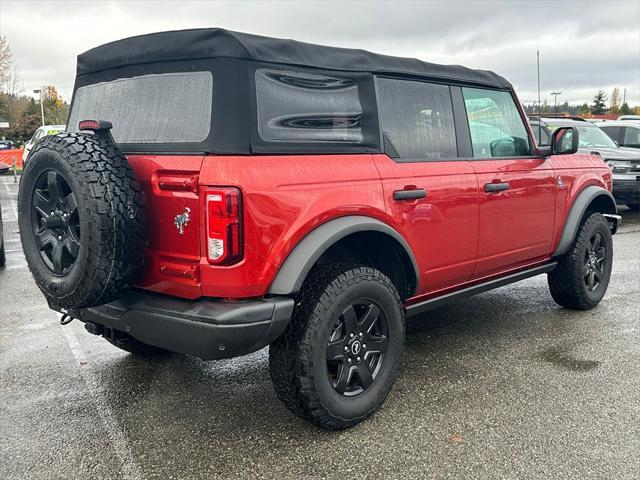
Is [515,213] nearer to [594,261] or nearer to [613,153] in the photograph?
[594,261]

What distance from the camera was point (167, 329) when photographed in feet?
8.78

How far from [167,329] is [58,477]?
824mm

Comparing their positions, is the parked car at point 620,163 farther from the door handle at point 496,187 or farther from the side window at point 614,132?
the door handle at point 496,187

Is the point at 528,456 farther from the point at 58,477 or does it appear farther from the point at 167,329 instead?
the point at 58,477

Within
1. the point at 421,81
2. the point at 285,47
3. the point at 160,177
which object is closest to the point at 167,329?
the point at 160,177

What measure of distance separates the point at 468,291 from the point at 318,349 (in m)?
1.54

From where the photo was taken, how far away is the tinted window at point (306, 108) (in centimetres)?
281

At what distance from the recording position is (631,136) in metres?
12.8

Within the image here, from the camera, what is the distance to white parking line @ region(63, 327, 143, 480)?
2717mm

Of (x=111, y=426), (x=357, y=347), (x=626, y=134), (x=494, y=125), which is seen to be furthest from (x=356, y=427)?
(x=626, y=134)

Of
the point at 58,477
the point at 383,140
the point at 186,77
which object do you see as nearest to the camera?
the point at 58,477

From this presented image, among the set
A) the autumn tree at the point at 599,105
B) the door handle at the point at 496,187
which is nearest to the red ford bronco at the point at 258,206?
Result: the door handle at the point at 496,187

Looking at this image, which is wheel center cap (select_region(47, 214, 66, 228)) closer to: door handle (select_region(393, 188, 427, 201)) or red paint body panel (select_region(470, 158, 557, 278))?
door handle (select_region(393, 188, 427, 201))

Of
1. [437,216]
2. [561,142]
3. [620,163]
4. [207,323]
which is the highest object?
[561,142]
